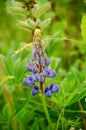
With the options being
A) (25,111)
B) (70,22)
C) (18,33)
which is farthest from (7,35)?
(25,111)

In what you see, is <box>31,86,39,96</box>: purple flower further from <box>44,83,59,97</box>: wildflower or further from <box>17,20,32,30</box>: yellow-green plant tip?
<box>17,20,32,30</box>: yellow-green plant tip

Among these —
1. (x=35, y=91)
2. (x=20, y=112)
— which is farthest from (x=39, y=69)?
(x=20, y=112)

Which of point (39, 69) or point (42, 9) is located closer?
point (39, 69)

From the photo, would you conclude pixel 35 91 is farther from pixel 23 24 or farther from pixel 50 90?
pixel 23 24

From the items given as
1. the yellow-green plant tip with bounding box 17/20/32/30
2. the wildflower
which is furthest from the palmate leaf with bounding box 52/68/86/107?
the yellow-green plant tip with bounding box 17/20/32/30

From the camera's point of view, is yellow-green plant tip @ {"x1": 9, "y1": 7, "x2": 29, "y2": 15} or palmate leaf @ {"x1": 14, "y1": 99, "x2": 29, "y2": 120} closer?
palmate leaf @ {"x1": 14, "y1": 99, "x2": 29, "y2": 120}

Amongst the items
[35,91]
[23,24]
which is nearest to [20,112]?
[35,91]

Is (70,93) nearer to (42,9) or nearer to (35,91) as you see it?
(35,91)

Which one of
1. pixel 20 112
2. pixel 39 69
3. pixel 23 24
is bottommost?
pixel 20 112

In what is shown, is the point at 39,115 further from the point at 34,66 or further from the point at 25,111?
the point at 34,66

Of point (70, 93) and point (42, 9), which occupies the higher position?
point (42, 9)

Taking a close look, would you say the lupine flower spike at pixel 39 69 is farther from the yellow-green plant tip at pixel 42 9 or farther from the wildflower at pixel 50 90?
the yellow-green plant tip at pixel 42 9
